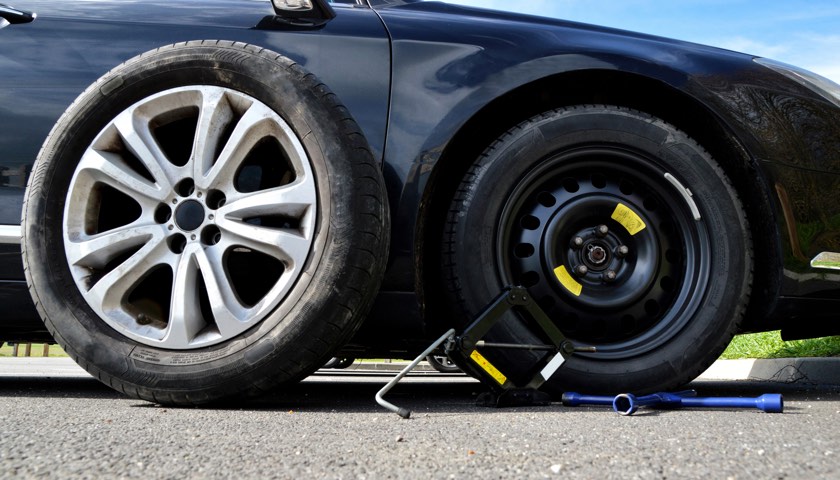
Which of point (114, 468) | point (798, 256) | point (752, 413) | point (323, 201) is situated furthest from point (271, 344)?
point (798, 256)

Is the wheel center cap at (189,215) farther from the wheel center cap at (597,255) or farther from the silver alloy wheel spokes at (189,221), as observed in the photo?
the wheel center cap at (597,255)

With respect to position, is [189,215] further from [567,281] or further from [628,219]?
[628,219]

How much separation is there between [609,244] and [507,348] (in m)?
0.54

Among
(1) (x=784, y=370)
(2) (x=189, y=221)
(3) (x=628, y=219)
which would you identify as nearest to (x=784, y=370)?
(1) (x=784, y=370)

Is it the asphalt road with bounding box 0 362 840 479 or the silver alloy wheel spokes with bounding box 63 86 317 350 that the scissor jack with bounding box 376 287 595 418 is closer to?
the asphalt road with bounding box 0 362 840 479

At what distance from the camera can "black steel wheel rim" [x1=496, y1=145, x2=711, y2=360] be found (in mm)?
2561

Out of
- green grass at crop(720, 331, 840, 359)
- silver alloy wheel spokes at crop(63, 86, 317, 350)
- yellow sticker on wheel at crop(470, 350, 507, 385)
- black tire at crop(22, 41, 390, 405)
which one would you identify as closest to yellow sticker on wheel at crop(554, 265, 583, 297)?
yellow sticker on wheel at crop(470, 350, 507, 385)

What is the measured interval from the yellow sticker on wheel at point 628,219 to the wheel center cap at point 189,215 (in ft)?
4.65

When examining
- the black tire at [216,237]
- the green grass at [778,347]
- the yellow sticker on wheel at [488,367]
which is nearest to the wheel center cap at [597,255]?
the yellow sticker on wheel at [488,367]

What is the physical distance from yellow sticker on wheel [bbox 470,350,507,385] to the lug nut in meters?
0.62

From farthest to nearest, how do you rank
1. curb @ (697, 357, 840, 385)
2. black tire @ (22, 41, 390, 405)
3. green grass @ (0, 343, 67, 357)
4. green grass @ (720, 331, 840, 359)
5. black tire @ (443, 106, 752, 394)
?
1. green grass @ (0, 343, 67, 357)
2. green grass @ (720, 331, 840, 359)
3. curb @ (697, 357, 840, 385)
4. black tire @ (443, 106, 752, 394)
5. black tire @ (22, 41, 390, 405)

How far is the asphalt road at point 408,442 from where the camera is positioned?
A: 134 centimetres

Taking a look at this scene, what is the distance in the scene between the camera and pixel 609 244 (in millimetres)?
2600

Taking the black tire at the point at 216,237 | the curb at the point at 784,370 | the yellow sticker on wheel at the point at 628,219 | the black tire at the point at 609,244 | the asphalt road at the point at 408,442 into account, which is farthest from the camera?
the curb at the point at 784,370
